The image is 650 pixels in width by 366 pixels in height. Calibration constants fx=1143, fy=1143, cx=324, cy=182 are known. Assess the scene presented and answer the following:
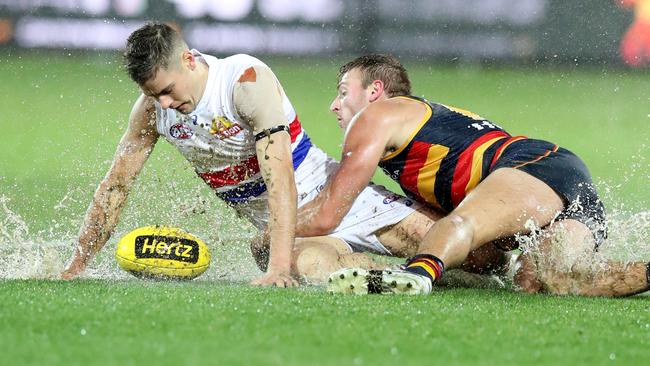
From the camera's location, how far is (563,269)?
5.95 meters

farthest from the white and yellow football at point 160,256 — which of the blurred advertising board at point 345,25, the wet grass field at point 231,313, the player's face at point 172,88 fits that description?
the blurred advertising board at point 345,25

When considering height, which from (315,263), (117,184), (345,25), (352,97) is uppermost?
(352,97)

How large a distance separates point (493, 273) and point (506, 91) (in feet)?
40.6

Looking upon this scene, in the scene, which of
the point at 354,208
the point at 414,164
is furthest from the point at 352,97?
the point at 414,164

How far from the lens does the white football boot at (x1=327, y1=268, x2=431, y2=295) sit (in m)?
5.37

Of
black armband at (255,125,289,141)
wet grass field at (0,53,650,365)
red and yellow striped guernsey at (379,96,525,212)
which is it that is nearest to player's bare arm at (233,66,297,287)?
black armband at (255,125,289,141)

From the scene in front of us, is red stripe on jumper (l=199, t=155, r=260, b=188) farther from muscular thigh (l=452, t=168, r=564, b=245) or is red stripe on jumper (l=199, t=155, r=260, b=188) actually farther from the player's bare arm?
muscular thigh (l=452, t=168, r=564, b=245)

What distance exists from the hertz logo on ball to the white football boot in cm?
118

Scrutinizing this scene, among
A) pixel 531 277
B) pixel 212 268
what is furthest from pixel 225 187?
pixel 531 277

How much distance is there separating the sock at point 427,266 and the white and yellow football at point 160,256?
4.42 feet

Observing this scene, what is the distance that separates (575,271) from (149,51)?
8.12 ft

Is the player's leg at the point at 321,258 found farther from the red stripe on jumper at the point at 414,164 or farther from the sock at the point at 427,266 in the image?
the sock at the point at 427,266

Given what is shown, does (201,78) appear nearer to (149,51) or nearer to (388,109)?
(149,51)

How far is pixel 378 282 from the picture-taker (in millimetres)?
5410
